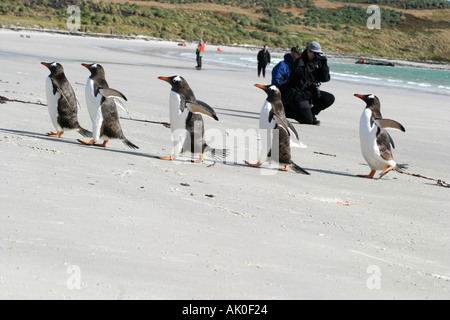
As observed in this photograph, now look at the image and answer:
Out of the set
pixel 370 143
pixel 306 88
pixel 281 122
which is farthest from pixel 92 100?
pixel 306 88

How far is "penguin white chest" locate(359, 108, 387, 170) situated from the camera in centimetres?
605

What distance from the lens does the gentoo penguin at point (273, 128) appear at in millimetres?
5996

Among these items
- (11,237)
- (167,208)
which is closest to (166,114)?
(167,208)

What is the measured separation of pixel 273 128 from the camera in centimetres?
606

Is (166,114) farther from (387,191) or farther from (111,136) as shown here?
(387,191)

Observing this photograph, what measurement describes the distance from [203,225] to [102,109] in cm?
256

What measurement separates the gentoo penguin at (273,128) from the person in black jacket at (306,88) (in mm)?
3254

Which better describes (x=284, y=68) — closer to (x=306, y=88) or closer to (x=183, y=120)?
(x=306, y=88)

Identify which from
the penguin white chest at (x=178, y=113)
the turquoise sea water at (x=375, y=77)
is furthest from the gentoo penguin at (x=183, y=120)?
the turquoise sea water at (x=375, y=77)

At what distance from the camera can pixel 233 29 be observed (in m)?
78.8

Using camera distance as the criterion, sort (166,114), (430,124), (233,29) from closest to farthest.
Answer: (166,114), (430,124), (233,29)

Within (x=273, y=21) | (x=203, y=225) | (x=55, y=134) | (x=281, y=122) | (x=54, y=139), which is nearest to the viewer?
(x=203, y=225)

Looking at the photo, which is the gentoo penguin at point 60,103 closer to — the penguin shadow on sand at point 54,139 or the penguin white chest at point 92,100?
the penguin shadow on sand at point 54,139
